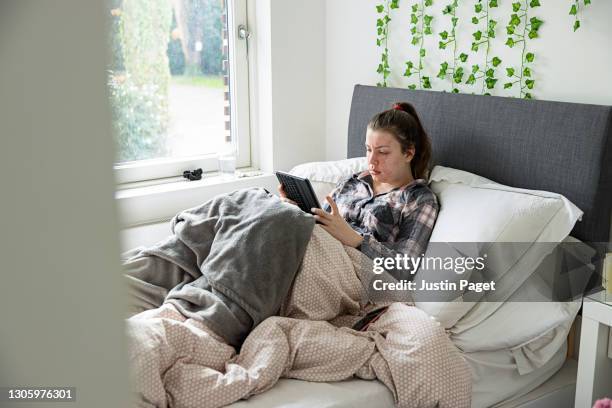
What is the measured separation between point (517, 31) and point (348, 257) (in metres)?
1.04

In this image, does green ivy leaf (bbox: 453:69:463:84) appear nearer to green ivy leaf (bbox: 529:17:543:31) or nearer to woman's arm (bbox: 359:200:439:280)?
green ivy leaf (bbox: 529:17:543:31)

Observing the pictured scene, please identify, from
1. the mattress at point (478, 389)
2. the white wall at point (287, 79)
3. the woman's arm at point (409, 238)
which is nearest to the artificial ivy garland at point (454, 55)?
the woman's arm at point (409, 238)

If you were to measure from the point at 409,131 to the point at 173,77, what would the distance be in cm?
119

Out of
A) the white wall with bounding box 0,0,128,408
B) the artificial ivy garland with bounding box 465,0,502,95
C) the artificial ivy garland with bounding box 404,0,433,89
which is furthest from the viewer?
the artificial ivy garland with bounding box 404,0,433,89

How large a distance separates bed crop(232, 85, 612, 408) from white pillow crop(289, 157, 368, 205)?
32cm

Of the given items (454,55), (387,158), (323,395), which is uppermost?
(454,55)

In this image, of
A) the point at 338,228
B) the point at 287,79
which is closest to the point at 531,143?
the point at 338,228

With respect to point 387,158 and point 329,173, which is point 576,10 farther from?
point 329,173

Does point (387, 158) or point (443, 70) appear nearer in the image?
point (387, 158)

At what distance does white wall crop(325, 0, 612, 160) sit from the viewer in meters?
2.09

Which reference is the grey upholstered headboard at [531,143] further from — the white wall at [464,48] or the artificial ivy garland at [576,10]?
the artificial ivy garland at [576,10]

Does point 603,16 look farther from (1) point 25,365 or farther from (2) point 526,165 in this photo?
(1) point 25,365

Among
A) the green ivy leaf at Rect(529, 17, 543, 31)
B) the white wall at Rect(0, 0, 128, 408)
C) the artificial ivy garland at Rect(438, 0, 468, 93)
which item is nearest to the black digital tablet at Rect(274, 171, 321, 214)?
the artificial ivy garland at Rect(438, 0, 468, 93)

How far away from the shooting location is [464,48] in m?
2.57
